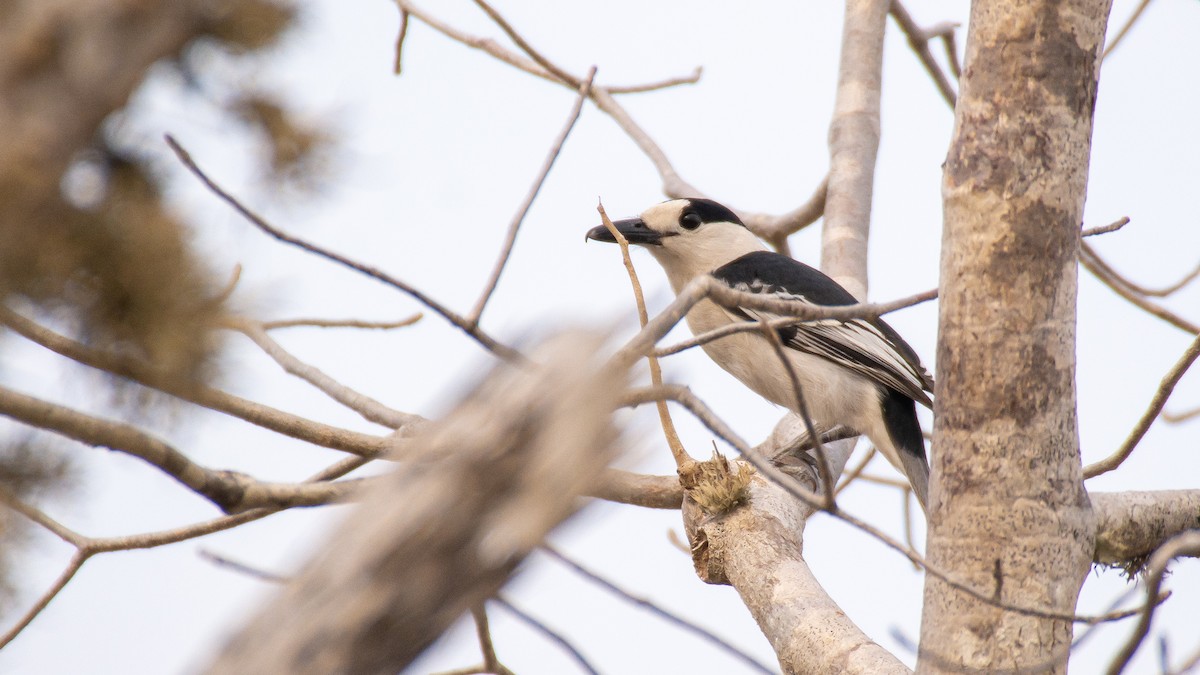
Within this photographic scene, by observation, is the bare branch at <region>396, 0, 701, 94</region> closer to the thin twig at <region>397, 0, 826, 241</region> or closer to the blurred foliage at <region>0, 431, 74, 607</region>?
the thin twig at <region>397, 0, 826, 241</region>

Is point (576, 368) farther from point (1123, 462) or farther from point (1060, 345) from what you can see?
point (1123, 462)

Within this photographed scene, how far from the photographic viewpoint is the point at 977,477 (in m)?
1.92

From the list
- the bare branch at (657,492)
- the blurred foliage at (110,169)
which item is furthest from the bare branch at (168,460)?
the bare branch at (657,492)

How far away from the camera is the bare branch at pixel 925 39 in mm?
4906

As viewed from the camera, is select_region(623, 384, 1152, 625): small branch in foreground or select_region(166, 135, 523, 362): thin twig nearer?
select_region(166, 135, 523, 362): thin twig

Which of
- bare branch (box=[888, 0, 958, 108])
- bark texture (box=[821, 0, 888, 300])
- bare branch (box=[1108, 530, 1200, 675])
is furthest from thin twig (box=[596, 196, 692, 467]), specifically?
bare branch (box=[888, 0, 958, 108])

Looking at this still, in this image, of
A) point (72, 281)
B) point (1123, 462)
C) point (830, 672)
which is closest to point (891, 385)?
point (1123, 462)

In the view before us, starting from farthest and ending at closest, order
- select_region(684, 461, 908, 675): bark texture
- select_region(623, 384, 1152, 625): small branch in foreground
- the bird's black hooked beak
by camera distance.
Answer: the bird's black hooked beak → select_region(684, 461, 908, 675): bark texture → select_region(623, 384, 1152, 625): small branch in foreground

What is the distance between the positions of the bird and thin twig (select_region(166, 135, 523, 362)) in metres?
2.31

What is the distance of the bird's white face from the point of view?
4.86m

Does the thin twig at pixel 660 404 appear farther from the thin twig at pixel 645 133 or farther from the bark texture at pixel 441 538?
the thin twig at pixel 645 133

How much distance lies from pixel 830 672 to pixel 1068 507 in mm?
617

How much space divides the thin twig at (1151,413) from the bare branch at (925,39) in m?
2.62

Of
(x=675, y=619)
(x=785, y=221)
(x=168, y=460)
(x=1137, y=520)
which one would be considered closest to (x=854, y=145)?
(x=785, y=221)
